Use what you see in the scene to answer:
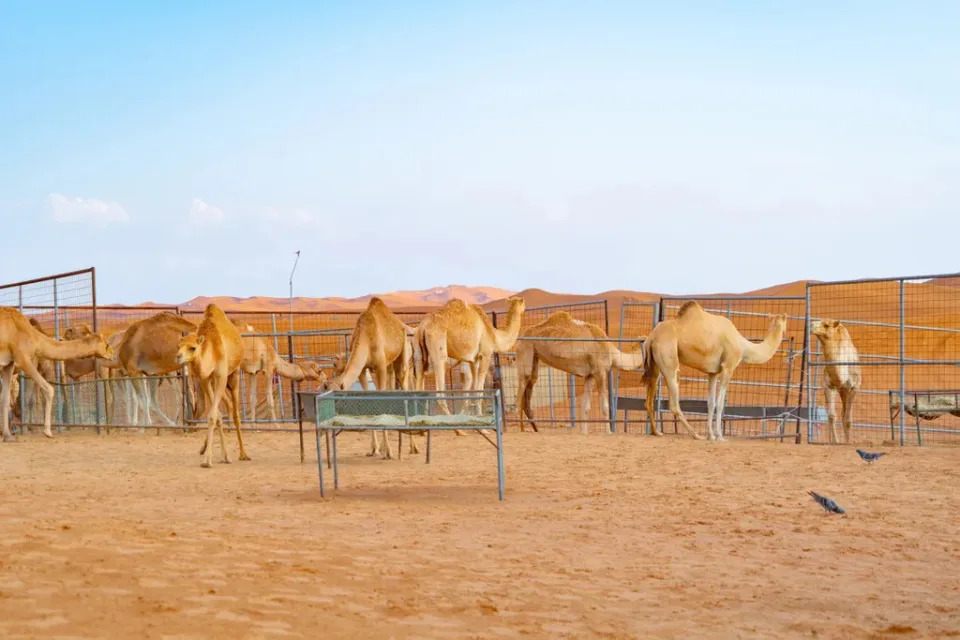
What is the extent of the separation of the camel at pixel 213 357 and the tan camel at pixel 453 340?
3.33m

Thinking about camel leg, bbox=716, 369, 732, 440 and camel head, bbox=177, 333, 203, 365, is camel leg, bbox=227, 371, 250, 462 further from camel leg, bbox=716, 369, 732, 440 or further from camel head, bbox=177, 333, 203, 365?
camel leg, bbox=716, 369, 732, 440

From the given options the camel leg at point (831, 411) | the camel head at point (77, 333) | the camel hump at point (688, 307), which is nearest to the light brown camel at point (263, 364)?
the camel head at point (77, 333)

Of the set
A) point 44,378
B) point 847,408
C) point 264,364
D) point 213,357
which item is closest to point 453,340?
point 264,364

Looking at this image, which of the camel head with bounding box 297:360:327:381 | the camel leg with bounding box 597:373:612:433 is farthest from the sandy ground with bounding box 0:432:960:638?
the camel head with bounding box 297:360:327:381

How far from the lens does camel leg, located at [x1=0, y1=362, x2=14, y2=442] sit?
17469 millimetres

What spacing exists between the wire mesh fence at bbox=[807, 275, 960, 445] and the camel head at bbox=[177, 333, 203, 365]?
833 cm

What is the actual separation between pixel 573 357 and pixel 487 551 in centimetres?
1064

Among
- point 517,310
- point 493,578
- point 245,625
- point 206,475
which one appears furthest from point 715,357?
point 245,625

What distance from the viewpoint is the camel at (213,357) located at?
1267 centimetres

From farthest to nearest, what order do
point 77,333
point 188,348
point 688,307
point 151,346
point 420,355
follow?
1. point 77,333
2. point 151,346
3. point 420,355
4. point 688,307
5. point 188,348

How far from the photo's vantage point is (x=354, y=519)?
8992 mm

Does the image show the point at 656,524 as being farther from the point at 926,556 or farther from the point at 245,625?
the point at 245,625

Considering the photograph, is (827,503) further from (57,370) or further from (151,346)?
(57,370)

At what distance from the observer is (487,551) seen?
767cm
